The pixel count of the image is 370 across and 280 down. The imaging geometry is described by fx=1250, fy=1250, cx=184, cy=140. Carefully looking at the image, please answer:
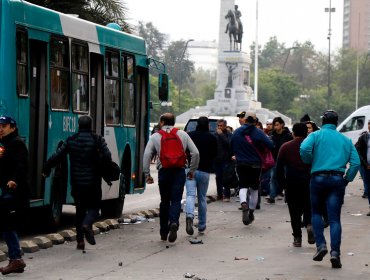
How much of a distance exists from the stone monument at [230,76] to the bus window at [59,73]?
3442 inches

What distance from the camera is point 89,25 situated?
1900cm

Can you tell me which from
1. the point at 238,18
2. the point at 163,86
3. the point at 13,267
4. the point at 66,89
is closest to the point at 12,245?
the point at 13,267

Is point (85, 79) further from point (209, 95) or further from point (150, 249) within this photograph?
point (209, 95)

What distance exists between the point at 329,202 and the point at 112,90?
278 inches

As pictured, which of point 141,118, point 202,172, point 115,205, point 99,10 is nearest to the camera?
point 202,172

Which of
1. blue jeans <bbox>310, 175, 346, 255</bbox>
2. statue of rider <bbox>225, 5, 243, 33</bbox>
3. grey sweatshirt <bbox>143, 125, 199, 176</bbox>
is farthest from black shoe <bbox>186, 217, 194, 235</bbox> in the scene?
→ statue of rider <bbox>225, 5, 243, 33</bbox>

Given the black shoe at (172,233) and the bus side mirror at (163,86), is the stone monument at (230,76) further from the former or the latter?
the black shoe at (172,233)

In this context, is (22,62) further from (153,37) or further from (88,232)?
(153,37)

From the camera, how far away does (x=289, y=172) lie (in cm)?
1628

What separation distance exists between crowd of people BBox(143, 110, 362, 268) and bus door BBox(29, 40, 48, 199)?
1.49 meters

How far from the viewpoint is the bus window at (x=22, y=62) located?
1602 cm

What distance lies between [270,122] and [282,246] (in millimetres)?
12384

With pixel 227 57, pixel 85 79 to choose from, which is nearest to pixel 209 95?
pixel 227 57

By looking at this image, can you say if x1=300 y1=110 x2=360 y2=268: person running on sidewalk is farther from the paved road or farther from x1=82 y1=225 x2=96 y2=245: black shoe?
x1=82 y1=225 x2=96 y2=245: black shoe
